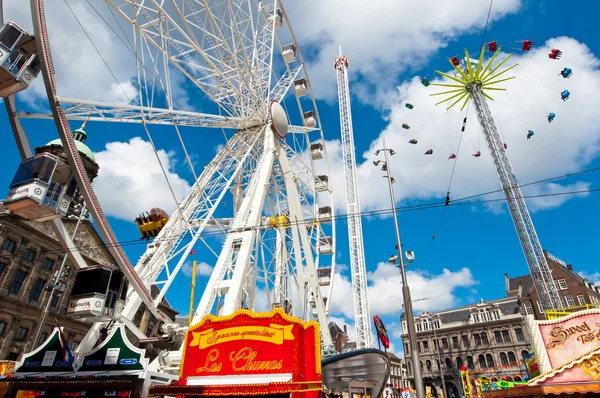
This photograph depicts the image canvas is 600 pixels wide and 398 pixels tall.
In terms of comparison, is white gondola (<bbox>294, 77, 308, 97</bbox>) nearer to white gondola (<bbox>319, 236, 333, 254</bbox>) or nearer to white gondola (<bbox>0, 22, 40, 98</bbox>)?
white gondola (<bbox>319, 236, 333, 254</bbox>)

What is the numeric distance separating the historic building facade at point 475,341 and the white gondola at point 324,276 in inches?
1169

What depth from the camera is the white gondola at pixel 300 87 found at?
30234 mm

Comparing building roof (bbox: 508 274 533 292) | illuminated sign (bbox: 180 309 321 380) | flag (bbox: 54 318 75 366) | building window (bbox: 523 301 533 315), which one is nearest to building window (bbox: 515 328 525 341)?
building window (bbox: 523 301 533 315)

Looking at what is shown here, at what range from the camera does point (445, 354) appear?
60.4 meters

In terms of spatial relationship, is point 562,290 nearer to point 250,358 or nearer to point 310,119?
point 310,119

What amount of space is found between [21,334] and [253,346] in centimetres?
2713

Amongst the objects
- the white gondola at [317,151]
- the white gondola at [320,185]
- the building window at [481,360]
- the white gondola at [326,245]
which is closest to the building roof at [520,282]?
the building window at [481,360]

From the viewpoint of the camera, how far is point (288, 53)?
27719 millimetres

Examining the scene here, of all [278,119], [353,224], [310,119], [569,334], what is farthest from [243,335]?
[353,224]

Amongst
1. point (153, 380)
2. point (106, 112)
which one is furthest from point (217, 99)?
point (153, 380)

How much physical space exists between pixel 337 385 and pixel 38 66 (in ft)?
62.9

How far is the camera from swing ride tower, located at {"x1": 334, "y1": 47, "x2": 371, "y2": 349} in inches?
1683

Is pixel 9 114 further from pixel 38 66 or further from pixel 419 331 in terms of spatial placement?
pixel 419 331

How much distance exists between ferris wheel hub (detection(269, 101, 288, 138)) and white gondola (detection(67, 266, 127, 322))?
13628 millimetres
